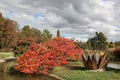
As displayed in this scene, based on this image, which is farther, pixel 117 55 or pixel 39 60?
pixel 117 55

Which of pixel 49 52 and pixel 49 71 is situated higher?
pixel 49 52

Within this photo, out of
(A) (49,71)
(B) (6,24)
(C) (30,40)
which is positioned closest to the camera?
(A) (49,71)

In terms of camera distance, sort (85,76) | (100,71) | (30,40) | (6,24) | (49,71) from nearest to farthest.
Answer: (85,76)
(100,71)
(49,71)
(30,40)
(6,24)

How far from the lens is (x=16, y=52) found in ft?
79.3

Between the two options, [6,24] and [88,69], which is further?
[6,24]

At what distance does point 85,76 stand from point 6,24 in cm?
3826

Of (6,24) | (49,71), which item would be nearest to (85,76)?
(49,71)

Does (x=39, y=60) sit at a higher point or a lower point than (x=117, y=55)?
higher

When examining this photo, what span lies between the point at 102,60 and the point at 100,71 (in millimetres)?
1077

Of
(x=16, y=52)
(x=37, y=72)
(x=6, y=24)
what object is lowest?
(x=37, y=72)

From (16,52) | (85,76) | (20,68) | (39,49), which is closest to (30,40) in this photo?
(16,52)

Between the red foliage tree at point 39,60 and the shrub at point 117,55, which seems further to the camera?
the shrub at point 117,55

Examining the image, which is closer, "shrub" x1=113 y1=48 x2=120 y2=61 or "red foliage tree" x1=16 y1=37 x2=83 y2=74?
"red foliage tree" x1=16 y1=37 x2=83 y2=74

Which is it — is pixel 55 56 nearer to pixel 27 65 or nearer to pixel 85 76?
pixel 27 65
